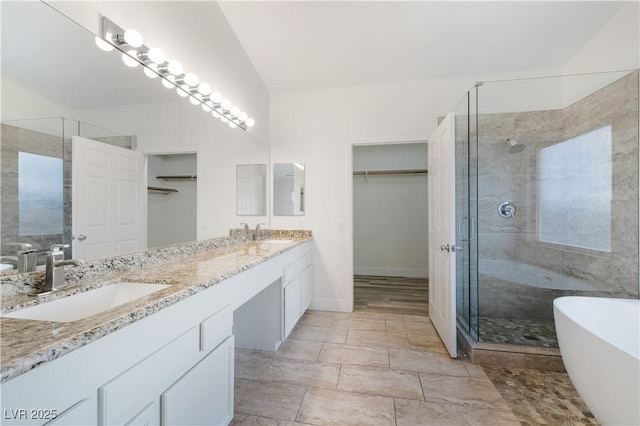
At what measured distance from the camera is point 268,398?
69.1 inches

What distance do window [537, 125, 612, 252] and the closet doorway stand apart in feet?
6.59

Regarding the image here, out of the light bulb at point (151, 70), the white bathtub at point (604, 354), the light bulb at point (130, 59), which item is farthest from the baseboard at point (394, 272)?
the light bulb at point (130, 59)

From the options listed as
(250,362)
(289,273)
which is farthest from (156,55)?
(250,362)

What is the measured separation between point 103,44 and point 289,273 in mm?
2034

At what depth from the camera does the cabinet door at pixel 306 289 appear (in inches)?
114

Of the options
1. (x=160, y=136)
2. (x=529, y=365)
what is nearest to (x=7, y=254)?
(x=160, y=136)

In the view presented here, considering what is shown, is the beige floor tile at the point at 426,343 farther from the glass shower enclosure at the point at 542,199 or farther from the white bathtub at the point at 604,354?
the white bathtub at the point at 604,354

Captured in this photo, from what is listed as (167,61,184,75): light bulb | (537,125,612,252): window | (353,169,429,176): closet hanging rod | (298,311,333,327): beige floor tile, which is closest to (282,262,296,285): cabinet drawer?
(298,311,333,327): beige floor tile

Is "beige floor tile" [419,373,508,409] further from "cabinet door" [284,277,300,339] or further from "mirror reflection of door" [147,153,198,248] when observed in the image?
"mirror reflection of door" [147,153,198,248]

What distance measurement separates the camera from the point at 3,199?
103 cm

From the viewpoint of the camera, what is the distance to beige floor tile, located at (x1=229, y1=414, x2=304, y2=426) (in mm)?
1543

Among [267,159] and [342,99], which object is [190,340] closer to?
[267,159]

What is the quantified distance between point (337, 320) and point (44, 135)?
2772 millimetres

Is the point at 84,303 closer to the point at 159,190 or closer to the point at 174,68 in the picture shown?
the point at 159,190
